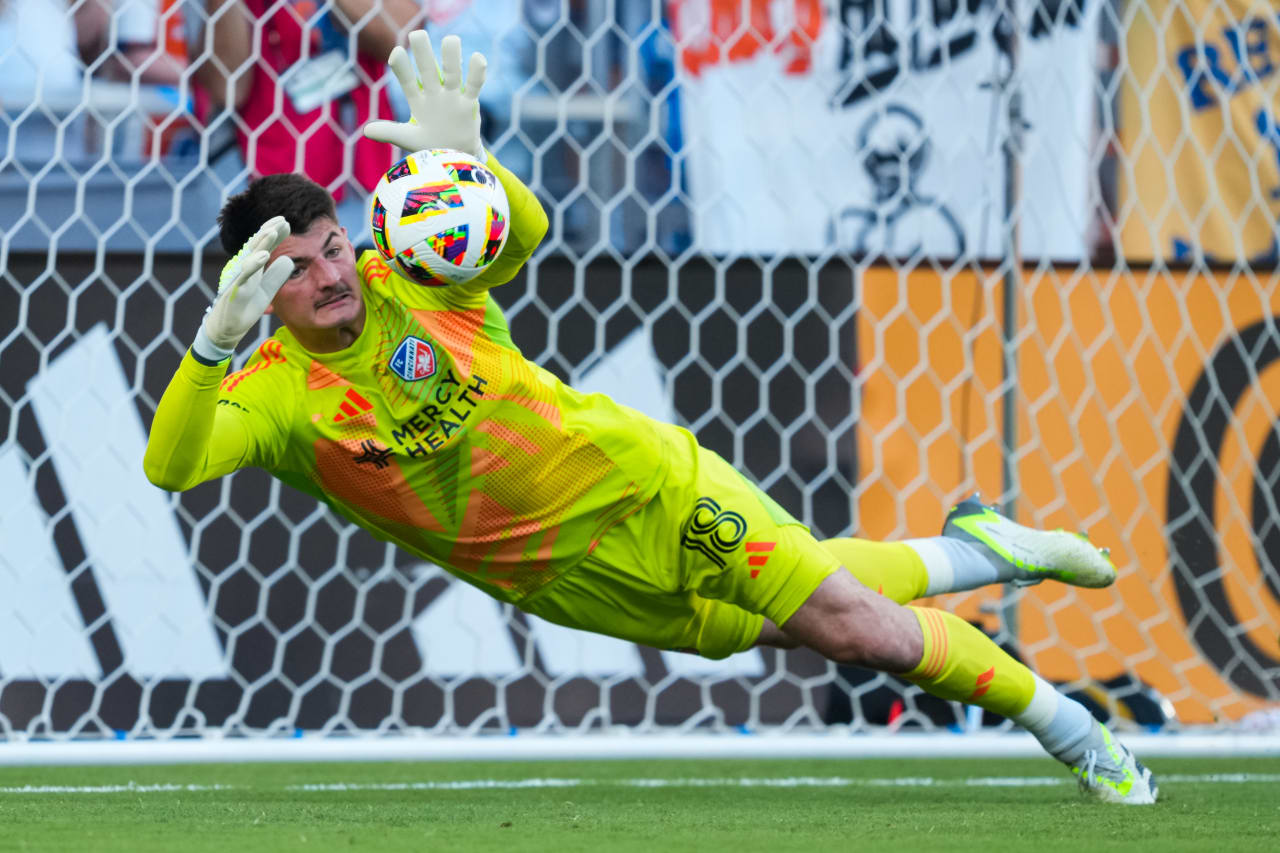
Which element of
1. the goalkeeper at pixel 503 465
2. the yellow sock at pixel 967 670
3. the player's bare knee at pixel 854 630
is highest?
the goalkeeper at pixel 503 465

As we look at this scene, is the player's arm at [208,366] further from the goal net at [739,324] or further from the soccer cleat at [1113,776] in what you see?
the goal net at [739,324]

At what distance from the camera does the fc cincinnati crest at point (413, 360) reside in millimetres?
2861

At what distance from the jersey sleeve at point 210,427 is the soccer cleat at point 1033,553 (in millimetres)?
1483

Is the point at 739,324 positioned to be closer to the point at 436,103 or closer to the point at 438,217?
the point at 436,103

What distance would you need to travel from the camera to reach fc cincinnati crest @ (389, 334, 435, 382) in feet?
9.39

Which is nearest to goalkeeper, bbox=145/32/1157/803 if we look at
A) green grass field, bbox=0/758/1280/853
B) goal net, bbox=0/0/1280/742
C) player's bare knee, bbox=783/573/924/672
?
player's bare knee, bbox=783/573/924/672

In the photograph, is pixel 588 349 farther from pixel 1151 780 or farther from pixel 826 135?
pixel 1151 780

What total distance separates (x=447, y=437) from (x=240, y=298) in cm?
50

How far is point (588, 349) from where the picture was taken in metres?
4.76

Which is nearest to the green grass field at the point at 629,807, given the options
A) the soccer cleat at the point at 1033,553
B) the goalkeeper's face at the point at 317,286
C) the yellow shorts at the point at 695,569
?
the yellow shorts at the point at 695,569

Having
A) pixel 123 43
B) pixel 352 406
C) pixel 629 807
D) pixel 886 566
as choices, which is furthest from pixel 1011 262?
pixel 123 43

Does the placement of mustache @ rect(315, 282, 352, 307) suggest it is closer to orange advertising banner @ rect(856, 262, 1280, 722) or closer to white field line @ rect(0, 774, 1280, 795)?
white field line @ rect(0, 774, 1280, 795)

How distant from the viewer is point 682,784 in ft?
11.8

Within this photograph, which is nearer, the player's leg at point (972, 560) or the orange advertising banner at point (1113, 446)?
the player's leg at point (972, 560)
